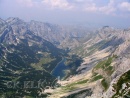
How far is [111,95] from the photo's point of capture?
186 m

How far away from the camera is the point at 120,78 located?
652ft

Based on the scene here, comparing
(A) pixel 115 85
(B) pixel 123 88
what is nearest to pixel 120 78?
(A) pixel 115 85

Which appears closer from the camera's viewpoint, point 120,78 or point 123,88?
point 123,88

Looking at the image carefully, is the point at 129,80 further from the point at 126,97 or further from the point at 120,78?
the point at 126,97

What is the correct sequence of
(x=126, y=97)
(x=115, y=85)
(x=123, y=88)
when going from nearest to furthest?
(x=126, y=97) < (x=123, y=88) < (x=115, y=85)

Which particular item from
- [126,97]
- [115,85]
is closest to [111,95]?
[115,85]

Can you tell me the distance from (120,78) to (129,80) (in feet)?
37.1

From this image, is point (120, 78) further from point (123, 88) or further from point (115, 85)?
point (123, 88)

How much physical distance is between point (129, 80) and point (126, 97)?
27.3 meters

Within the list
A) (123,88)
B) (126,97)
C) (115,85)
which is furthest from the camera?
(115,85)

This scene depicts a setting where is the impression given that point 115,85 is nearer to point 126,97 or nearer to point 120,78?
point 120,78

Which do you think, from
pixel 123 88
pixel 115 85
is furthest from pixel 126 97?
pixel 115 85

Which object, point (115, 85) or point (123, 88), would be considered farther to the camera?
point (115, 85)

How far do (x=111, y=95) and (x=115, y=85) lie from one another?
1105 centimetres
